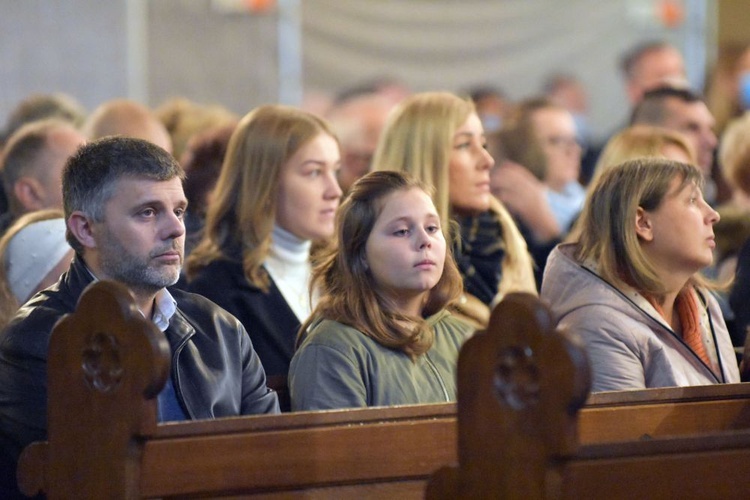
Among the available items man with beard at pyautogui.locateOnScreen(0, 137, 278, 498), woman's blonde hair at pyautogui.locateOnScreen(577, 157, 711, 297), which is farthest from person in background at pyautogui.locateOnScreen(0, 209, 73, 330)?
woman's blonde hair at pyautogui.locateOnScreen(577, 157, 711, 297)

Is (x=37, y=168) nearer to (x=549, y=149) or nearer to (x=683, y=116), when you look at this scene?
(x=683, y=116)

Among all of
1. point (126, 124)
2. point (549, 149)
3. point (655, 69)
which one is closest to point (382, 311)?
point (126, 124)

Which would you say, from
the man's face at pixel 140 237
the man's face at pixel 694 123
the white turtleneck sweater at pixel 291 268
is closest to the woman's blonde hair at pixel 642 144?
the man's face at pixel 694 123

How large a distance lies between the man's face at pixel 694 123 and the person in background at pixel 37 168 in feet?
9.02

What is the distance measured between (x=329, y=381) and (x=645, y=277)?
1014 mm

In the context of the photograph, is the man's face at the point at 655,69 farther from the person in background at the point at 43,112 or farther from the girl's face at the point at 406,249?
the girl's face at the point at 406,249

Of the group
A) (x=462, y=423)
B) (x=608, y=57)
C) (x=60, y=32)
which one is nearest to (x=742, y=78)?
(x=608, y=57)

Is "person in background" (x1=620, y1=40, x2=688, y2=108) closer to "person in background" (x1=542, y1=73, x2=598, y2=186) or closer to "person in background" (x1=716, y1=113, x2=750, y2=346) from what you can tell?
"person in background" (x1=542, y1=73, x2=598, y2=186)

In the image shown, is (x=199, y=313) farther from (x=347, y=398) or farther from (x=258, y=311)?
(x=258, y=311)

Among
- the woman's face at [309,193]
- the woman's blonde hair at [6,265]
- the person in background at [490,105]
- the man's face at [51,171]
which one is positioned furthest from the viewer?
the person in background at [490,105]

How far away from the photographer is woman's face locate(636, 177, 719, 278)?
3924mm

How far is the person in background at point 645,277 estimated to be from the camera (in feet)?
12.4

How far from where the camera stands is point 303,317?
4.58 metres

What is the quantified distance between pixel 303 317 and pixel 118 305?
183 centimetres
